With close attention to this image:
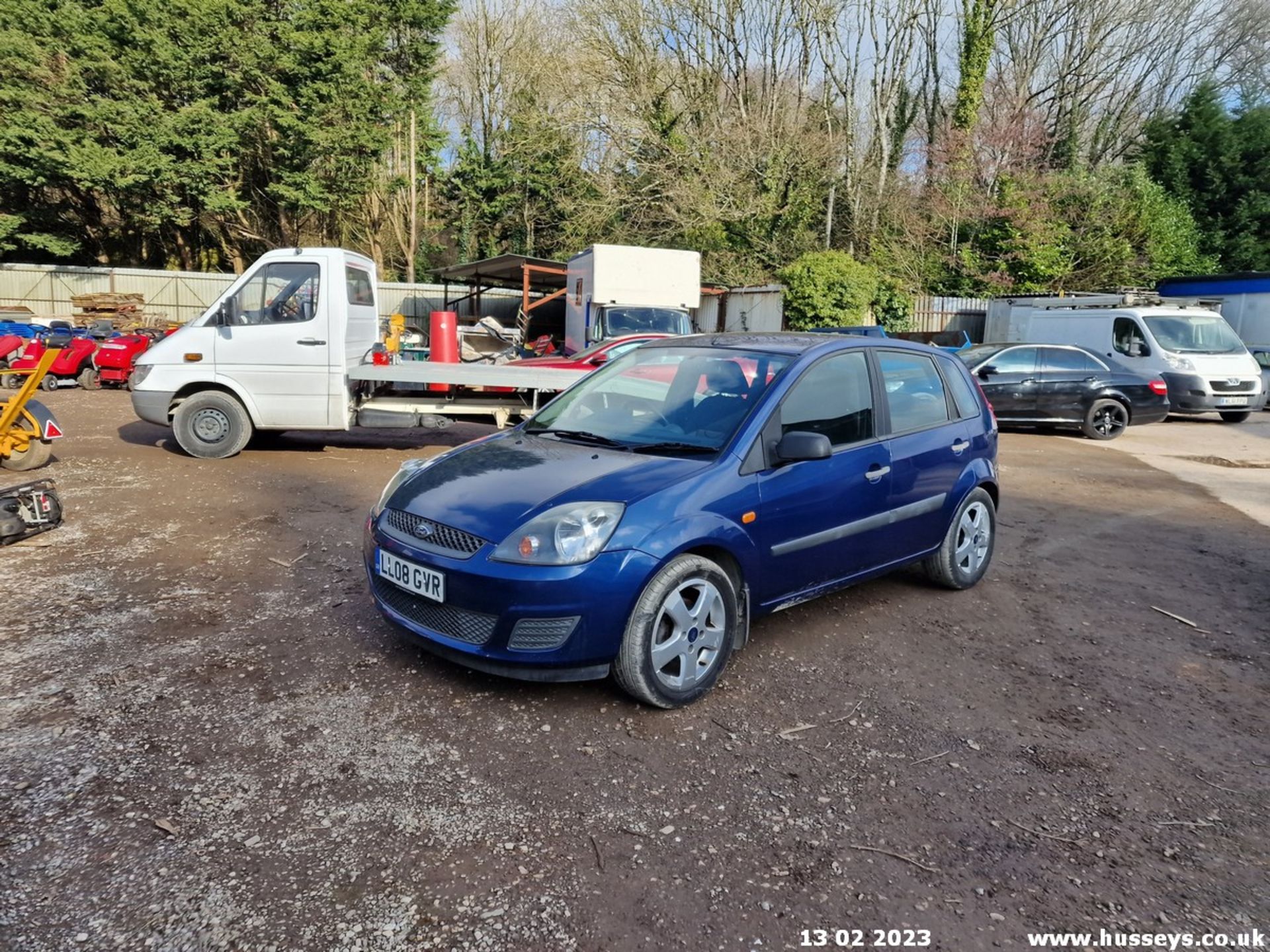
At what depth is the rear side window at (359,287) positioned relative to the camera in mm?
8750

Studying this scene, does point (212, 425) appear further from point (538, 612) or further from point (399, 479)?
point (538, 612)

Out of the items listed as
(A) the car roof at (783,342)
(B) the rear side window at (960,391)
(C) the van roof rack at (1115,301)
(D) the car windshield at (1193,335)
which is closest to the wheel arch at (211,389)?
(A) the car roof at (783,342)

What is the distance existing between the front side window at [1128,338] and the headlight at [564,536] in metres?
14.7

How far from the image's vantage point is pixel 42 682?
11.8 feet

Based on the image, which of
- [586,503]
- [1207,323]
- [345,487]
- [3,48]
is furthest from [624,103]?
[586,503]

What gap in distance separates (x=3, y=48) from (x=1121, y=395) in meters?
32.9

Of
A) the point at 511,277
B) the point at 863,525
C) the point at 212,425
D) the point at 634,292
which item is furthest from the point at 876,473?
the point at 511,277

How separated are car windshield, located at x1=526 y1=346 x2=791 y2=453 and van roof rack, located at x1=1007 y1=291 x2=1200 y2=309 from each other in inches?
551

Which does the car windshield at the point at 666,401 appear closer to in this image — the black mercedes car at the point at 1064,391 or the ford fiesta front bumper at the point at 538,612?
the ford fiesta front bumper at the point at 538,612

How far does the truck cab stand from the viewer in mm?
8484

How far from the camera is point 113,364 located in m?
15.3

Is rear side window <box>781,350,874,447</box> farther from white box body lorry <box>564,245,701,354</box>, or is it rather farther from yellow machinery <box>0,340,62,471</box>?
white box body lorry <box>564,245,701,354</box>

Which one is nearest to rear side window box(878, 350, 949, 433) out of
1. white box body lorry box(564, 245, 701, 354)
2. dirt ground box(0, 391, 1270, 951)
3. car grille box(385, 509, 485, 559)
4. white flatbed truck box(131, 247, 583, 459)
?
dirt ground box(0, 391, 1270, 951)

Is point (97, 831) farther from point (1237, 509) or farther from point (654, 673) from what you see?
point (1237, 509)
